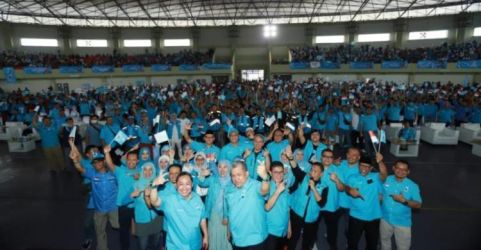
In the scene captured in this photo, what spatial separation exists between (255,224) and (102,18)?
3545 cm

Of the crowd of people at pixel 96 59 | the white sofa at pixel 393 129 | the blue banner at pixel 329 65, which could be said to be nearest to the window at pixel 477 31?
the blue banner at pixel 329 65

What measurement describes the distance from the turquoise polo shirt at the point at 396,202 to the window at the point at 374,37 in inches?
1332

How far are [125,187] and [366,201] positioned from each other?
145 inches

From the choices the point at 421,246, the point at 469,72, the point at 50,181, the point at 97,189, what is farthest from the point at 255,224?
the point at 469,72

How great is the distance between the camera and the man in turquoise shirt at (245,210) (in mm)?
3330

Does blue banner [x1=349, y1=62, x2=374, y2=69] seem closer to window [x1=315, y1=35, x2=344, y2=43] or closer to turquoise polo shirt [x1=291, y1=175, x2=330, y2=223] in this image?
window [x1=315, y1=35, x2=344, y2=43]

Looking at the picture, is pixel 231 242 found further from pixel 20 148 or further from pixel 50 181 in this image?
pixel 20 148

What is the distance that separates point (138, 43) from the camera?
117 ft

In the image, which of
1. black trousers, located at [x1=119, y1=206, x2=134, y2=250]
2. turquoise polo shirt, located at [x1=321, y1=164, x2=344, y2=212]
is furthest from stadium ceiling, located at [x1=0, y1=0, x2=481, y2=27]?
turquoise polo shirt, located at [x1=321, y1=164, x2=344, y2=212]

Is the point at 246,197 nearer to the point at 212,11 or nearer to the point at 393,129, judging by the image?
the point at 393,129

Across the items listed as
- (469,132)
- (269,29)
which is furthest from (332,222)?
(269,29)

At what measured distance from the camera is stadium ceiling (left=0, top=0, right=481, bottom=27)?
27453 mm

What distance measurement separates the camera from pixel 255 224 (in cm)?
338

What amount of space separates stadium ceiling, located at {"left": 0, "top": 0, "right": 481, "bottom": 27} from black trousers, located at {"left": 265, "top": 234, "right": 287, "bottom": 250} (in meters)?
28.5
